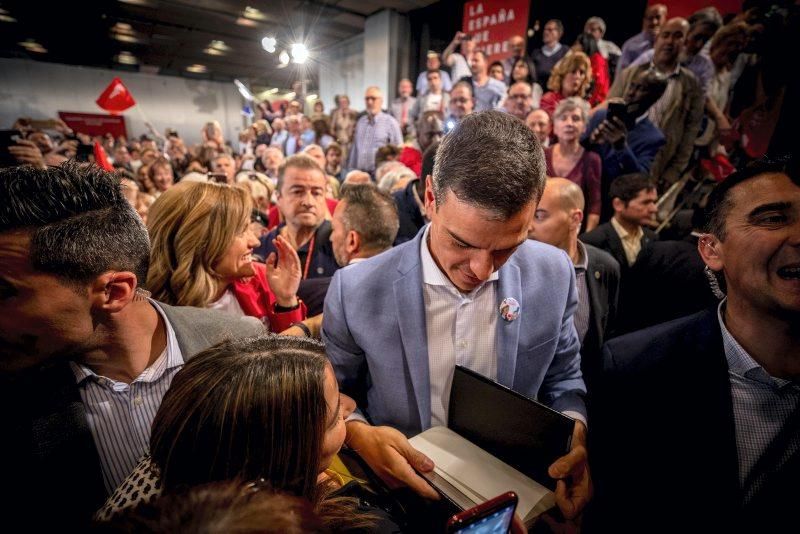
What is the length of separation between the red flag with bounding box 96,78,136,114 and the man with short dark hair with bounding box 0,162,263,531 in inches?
287

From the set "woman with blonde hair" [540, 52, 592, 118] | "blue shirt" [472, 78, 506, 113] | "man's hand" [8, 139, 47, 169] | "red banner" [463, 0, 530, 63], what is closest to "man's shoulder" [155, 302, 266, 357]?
"man's hand" [8, 139, 47, 169]

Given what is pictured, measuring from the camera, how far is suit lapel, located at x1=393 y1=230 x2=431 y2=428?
4.43 ft

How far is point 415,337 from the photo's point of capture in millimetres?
1351

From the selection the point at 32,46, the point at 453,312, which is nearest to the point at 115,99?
the point at 453,312

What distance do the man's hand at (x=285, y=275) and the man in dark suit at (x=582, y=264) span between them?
4.89 ft

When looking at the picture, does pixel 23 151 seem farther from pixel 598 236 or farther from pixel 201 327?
pixel 598 236

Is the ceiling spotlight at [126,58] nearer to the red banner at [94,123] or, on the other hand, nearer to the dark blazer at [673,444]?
the red banner at [94,123]

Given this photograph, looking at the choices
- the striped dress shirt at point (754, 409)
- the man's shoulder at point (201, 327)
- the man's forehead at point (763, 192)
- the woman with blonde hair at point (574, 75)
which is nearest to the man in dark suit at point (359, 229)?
the man's shoulder at point (201, 327)

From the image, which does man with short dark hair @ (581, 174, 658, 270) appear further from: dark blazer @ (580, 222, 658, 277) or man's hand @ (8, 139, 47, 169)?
man's hand @ (8, 139, 47, 169)

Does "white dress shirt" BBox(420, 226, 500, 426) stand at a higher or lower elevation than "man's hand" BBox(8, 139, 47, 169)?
lower

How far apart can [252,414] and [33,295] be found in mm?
708

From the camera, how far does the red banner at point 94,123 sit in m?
18.3

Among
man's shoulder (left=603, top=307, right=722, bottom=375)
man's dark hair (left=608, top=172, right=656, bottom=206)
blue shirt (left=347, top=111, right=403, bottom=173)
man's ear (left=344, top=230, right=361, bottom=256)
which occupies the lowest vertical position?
man's shoulder (left=603, top=307, right=722, bottom=375)

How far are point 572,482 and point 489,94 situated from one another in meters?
7.19
